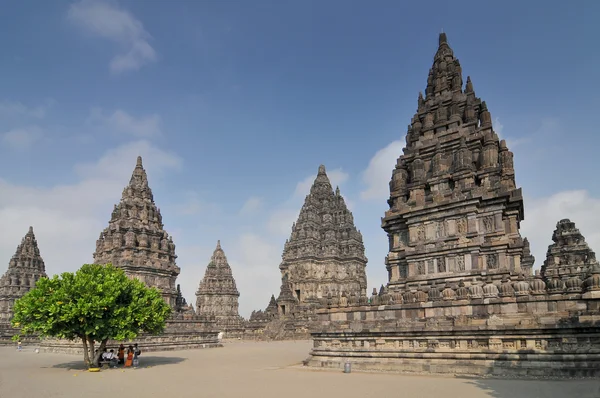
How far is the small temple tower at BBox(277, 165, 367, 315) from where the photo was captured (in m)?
70.4

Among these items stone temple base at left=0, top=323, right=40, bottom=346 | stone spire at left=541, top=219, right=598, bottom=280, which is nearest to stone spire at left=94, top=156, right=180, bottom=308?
stone temple base at left=0, top=323, right=40, bottom=346

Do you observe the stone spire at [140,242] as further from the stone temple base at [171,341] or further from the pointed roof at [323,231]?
the pointed roof at [323,231]

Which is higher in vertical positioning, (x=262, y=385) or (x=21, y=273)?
(x=21, y=273)

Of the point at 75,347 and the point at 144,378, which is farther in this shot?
the point at 75,347

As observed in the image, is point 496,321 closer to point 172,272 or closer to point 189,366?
point 189,366

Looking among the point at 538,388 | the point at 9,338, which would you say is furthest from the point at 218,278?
the point at 538,388

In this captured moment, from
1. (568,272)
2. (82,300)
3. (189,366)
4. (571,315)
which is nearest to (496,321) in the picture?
(571,315)

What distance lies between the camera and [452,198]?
922 inches

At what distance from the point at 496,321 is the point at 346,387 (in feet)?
19.5

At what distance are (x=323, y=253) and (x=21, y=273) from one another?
45992mm

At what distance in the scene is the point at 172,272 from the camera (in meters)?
51.0

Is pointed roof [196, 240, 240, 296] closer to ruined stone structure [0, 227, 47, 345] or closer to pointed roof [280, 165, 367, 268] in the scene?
pointed roof [280, 165, 367, 268]

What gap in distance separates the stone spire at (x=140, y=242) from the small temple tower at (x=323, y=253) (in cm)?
2335

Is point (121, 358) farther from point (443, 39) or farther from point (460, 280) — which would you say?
point (443, 39)
